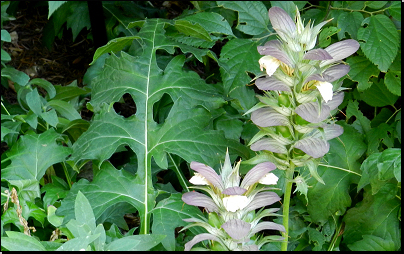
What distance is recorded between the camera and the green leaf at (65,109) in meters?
2.34

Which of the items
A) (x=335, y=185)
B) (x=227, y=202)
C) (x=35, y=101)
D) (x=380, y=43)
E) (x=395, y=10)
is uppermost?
(x=395, y=10)

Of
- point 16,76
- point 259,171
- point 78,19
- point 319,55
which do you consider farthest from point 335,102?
point 78,19

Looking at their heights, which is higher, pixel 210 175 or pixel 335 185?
pixel 210 175

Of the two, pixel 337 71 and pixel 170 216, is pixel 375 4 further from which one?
pixel 170 216

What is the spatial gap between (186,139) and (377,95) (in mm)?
1056

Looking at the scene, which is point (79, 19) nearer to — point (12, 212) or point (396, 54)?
point (12, 212)

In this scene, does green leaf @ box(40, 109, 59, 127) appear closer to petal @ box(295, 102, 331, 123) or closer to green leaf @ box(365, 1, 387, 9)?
petal @ box(295, 102, 331, 123)

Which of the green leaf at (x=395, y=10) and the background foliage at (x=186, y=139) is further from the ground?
the green leaf at (x=395, y=10)

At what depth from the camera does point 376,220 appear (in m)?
2.06

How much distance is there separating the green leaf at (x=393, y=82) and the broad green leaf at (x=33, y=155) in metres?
1.50

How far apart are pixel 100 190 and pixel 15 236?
0.41 m

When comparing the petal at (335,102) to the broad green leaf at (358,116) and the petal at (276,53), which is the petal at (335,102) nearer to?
the petal at (276,53)

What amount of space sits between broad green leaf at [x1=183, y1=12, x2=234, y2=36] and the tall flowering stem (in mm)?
715

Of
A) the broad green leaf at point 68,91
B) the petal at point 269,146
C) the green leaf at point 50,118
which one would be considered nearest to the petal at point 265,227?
the petal at point 269,146
